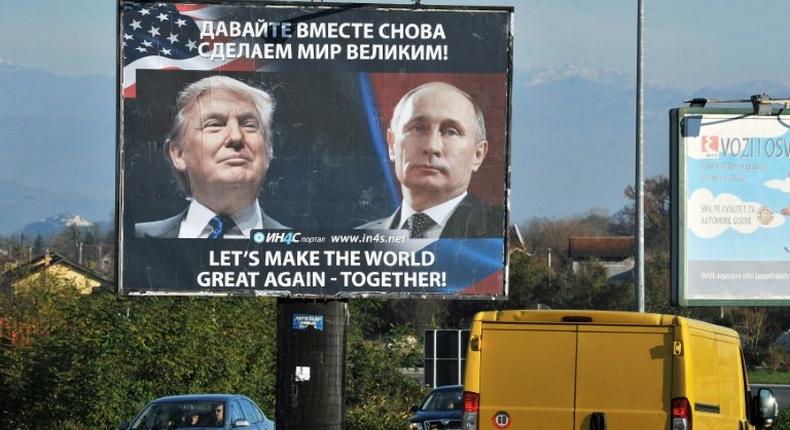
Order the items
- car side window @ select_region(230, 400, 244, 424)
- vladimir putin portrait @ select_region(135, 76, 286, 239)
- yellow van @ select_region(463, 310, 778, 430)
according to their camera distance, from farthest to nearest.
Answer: car side window @ select_region(230, 400, 244, 424) < vladimir putin portrait @ select_region(135, 76, 286, 239) < yellow van @ select_region(463, 310, 778, 430)

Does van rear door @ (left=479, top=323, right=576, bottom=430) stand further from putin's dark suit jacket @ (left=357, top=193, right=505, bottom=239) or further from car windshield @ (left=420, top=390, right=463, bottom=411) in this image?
car windshield @ (left=420, top=390, right=463, bottom=411)

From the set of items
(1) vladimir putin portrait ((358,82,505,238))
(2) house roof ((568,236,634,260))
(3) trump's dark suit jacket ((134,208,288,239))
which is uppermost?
(2) house roof ((568,236,634,260))

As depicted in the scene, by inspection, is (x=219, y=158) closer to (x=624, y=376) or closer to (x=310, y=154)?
(x=310, y=154)

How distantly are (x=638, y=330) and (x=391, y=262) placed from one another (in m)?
7.45

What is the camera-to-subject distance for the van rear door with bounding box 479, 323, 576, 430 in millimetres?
13289

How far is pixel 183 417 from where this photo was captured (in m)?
20.4

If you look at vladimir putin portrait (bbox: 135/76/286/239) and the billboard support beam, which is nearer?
vladimir putin portrait (bbox: 135/76/286/239)

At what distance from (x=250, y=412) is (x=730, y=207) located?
25.7ft

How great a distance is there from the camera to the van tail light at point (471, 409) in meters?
13.5

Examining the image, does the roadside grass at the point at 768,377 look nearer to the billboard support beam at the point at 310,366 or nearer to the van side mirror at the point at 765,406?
the billboard support beam at the point at 310,366

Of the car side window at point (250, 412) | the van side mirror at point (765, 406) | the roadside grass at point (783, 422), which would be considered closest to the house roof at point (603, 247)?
the roadside grass at point (783, 422)

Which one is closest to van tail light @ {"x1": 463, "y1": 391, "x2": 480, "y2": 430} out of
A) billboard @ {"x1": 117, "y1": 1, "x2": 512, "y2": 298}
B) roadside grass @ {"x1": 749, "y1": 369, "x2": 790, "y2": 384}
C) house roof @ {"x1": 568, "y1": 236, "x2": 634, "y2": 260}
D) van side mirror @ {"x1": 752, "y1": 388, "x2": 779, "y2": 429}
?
van side mirror @ {"x1": 752, "y1": 388, "x2": 779, "y2": 429}

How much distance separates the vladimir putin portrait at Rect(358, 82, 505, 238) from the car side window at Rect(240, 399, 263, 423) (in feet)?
11.0

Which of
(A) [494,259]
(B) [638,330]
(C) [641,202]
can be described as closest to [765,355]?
(C) [641,202]
